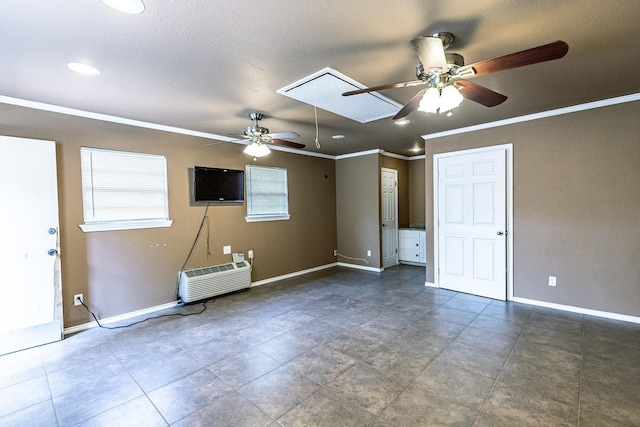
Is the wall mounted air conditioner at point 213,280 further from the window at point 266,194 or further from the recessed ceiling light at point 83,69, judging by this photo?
the recessed ceiling light at point 83,69

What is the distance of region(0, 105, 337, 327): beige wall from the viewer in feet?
10.8

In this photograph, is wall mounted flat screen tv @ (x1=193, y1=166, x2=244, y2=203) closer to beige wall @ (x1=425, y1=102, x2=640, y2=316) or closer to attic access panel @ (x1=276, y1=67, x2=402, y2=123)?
attic access panel @ (x1=276, y1=67, x2=402, y2=123)

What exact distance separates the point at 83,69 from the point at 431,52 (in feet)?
8.56

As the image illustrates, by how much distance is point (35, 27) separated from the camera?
5.90 ft

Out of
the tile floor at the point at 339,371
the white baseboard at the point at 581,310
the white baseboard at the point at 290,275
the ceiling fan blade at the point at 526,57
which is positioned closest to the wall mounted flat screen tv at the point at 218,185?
the white baseboard at the point at 290,275

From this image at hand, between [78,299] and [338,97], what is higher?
[338,97]

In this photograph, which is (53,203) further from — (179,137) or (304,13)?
(304,13)

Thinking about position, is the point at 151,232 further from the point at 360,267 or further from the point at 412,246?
the point at 412,246

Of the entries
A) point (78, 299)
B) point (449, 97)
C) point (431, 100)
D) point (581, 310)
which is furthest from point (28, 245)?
point (581, 310)

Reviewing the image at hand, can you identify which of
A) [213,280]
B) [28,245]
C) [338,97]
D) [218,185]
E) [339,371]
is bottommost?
[339,371]

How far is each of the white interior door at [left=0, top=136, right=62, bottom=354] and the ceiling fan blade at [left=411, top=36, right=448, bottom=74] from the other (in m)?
3.66

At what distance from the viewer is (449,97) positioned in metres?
2.03

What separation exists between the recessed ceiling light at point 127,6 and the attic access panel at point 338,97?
1.27 metres

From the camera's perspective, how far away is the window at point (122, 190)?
137 inches
